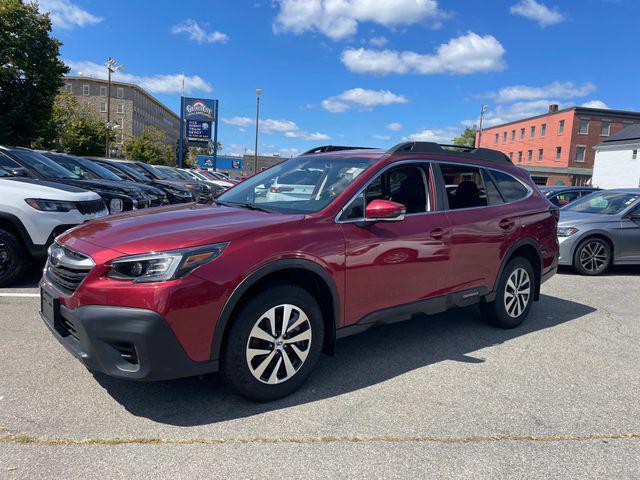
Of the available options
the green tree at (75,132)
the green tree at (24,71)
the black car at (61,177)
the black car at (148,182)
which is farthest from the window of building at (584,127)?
the black car at (61,177)

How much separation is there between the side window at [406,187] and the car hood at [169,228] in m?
0.94

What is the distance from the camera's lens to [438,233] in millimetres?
4098

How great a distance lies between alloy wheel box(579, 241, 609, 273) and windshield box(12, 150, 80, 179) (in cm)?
878

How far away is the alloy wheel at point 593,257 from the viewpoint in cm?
827

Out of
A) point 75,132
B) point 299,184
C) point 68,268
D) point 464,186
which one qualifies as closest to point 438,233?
point 464,186

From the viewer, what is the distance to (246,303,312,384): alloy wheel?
308 cm

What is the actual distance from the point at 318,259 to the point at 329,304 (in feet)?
1.23

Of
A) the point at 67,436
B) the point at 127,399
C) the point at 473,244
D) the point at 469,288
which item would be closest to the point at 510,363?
the point at 469,288

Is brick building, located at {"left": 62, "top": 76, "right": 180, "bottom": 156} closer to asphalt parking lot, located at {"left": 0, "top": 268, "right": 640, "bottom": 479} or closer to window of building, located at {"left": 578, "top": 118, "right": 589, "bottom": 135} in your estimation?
window of building, located at {"left": 578, "top": 118, "right": 589, "bottom": 135}

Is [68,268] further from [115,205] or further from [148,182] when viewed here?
[148,182]

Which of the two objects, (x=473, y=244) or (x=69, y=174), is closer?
(x=473, y=244)

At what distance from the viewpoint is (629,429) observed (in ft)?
10.1

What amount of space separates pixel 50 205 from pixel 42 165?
94.4 inches

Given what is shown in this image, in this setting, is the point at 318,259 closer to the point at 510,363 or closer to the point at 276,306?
the point at 276,306
